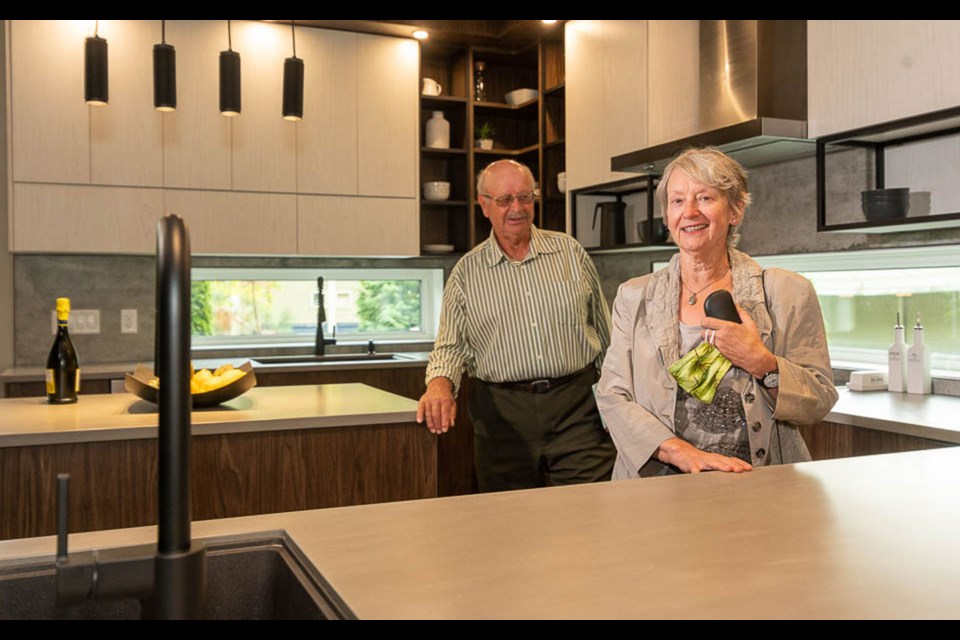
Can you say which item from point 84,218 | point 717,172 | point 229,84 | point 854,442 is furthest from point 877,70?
point 84,218

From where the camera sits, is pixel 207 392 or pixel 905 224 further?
pixel 905 224

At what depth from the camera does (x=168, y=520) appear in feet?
2.31

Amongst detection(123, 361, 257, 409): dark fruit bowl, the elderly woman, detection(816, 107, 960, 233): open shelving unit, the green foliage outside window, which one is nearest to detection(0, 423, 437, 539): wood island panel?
detection(123, 361, 257, 409): dark fruit bowl

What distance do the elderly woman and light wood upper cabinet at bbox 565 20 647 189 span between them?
205 centimetres

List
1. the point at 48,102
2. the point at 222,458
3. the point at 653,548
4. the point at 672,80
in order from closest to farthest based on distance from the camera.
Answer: the point at 653,548 < the point at 222,458 < the point at 672,80 < the point at 48,102

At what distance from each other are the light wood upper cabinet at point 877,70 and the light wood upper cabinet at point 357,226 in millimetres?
2352

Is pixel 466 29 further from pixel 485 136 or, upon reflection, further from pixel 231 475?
pixel 231 475

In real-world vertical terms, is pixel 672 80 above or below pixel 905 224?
above

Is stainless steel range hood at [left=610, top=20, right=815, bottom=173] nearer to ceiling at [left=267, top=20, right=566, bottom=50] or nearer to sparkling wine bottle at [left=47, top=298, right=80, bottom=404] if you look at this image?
ceiling at [left=267, top=20, right=566, bottom=50]

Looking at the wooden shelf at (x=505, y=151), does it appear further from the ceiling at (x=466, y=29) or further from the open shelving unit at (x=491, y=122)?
the ceiling at (x=466, y=29)

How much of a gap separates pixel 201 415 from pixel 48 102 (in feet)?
8.10

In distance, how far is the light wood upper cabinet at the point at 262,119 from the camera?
4395mm
